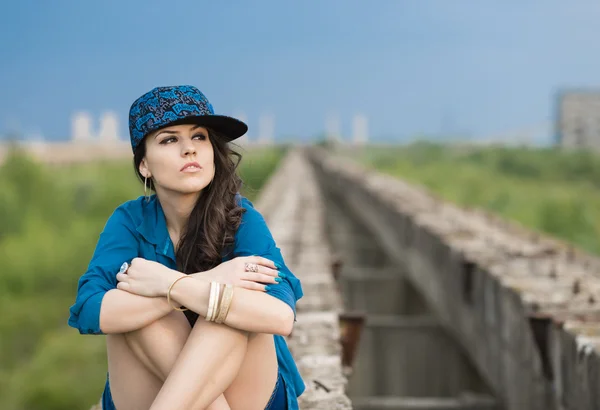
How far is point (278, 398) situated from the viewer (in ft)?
8.80

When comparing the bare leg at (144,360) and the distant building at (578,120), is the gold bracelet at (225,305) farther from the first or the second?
the distant building at (578,120)

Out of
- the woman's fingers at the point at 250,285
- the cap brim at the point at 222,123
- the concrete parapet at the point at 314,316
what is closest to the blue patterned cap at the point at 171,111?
the cap brim at the point at 222,123

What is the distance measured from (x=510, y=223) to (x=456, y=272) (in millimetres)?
2114

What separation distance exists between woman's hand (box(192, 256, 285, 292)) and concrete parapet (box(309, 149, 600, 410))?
140cm

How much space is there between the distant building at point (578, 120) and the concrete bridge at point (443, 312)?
25101 millimetres

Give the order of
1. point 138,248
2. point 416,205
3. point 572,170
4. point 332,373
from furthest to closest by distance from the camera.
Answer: point 572,170
point 416,205
point 332,373
point 138,248

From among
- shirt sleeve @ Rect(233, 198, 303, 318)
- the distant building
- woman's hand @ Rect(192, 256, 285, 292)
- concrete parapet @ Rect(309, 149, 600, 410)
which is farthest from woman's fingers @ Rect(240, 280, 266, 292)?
the distant building

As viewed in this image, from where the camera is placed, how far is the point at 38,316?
1507 centimetres

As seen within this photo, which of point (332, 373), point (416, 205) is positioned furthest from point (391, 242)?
point (332, 373)

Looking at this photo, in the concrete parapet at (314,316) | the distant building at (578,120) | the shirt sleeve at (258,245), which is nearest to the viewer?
the shirt sleeve at (258,245)

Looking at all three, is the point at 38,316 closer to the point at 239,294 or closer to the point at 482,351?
the point at 482,351

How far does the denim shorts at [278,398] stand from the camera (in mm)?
2666

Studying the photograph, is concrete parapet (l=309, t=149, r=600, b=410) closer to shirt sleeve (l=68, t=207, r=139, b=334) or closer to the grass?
the grass

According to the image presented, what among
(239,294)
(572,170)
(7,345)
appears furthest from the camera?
(572,170)
